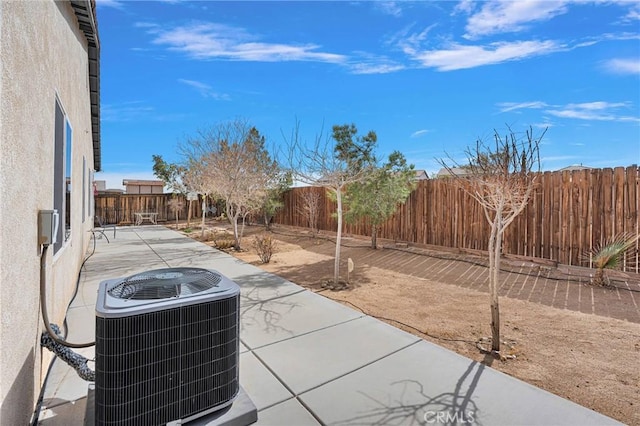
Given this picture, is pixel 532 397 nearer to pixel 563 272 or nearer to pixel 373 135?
pixel 563 272

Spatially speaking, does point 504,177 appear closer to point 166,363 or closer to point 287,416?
point 287,416

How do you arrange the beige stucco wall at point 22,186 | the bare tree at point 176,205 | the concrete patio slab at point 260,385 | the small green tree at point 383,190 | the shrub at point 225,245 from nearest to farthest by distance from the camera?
the beige stucco wall at point 22,186 → the concrete patio slab at point 260,385 → the small green tree at point 383,190 → the shrub at point 225,245 → the bare tree at point 176,205

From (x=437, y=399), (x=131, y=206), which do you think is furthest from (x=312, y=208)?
(x=131, y=206)

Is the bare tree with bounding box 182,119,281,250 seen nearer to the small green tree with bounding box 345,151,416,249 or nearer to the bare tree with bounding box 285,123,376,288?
the small green tree with bounding box 345,151,416,249

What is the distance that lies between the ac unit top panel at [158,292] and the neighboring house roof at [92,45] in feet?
13.8

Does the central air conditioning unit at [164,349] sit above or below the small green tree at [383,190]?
below

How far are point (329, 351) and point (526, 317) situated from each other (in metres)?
3.04

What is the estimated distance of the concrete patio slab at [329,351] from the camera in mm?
2590

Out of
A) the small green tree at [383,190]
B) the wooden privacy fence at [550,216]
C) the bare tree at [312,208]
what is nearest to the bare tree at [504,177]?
the wooden privacy fence at [550,216]

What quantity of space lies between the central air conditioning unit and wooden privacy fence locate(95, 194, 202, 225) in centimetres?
2160

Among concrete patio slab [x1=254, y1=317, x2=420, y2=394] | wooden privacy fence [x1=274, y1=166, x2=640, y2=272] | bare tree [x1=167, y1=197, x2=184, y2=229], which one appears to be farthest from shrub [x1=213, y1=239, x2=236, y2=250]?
bare tree [x1=167, y1=197, x2=184, y2=229]

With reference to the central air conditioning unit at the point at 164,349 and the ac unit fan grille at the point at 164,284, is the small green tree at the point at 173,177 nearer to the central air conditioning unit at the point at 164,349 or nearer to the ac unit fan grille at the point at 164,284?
the ac unit fan grille at the point at 164,284

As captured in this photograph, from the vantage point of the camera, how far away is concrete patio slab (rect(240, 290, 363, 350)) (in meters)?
3.40

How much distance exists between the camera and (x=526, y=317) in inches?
166
